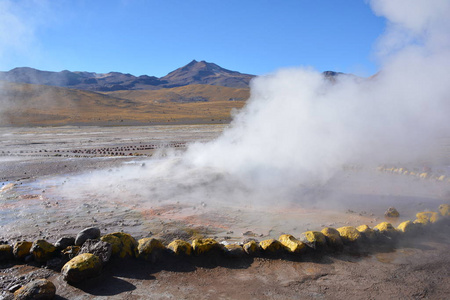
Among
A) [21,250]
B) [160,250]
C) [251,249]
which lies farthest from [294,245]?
[21,250]

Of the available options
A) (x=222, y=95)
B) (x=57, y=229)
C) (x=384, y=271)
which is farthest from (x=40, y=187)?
(x=222, y=95)

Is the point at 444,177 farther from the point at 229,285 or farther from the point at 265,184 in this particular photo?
the point at 229,285

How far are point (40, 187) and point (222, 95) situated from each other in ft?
463

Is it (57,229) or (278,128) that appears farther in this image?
(278,128)

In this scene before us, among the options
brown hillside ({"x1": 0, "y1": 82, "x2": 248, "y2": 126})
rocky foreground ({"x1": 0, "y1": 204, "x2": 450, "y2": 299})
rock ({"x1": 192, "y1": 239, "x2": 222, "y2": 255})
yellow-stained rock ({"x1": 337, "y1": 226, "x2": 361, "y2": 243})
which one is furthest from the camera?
brown hillside ({"x1": 0, "y1": 82, "x2": 248, "y2": 126})

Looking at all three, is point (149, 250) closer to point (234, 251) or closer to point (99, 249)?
point (99, 249)

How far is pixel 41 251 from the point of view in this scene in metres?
4.78

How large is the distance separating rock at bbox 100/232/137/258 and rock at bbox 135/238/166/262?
99 mm

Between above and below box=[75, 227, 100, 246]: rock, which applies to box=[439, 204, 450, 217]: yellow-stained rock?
above

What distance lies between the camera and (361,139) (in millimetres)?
14477

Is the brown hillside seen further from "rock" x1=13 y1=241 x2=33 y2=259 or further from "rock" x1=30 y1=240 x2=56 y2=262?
"rock" x1=30 y1=240 x2=56 y2=262

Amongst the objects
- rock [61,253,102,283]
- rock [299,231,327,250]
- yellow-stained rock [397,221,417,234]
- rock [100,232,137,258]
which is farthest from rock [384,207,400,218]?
rock [61,253,102,283]

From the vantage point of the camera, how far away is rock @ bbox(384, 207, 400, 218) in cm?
688

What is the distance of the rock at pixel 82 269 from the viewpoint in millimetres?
4148
